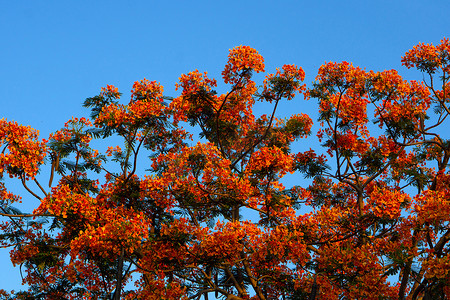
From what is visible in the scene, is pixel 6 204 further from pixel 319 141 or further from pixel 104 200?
pixel 319 141

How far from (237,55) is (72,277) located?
8919 mm

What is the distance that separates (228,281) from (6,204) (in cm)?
752

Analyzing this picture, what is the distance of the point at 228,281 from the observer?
51.4 ft

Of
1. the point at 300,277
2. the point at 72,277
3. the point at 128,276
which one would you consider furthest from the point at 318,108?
the point at 72,277

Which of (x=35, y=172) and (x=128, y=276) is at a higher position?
(x=35, y=172)

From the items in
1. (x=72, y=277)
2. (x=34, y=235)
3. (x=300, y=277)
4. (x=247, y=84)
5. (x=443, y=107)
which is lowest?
(x=300, y=277)

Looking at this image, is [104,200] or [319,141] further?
[319,141]

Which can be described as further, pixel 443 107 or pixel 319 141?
pixel 319 141

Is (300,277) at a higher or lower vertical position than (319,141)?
lower

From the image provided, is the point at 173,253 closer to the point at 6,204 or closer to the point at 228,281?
the point at 228,281

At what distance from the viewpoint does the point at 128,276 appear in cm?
1641

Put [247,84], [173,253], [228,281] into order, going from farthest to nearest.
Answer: [228,281] → [247,84] → [173,253]

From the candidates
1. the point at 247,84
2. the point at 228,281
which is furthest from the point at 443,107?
the point at 228,281

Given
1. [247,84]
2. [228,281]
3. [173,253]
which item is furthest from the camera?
[228,281]
